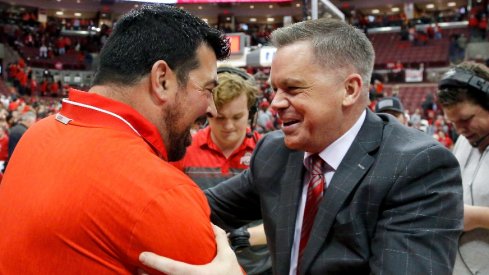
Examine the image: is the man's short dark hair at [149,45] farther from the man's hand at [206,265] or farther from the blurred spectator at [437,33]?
the blurred spectator at [437,33]

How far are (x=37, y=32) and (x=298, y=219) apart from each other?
1047 inches

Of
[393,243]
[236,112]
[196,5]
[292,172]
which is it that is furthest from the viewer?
[196,5]

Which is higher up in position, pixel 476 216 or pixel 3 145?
pixel 476 216

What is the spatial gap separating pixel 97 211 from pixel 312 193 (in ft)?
2.17

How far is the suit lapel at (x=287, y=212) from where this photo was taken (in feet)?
4.87

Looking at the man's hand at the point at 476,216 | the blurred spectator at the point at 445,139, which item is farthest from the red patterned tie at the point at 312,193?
the blurred spectator at the point at 445,139

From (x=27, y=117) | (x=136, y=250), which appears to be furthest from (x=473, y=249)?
(x=27, y=117)

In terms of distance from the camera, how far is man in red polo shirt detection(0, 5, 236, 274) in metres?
1.02

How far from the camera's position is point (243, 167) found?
2561mm

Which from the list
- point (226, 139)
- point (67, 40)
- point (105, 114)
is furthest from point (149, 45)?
point (67, 40)

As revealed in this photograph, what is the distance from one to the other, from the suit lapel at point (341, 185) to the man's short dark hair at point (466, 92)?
0.87 meters

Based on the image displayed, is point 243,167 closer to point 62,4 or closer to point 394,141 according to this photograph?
point 394,141

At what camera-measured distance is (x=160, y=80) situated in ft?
4.23

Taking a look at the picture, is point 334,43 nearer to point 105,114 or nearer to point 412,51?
point 105,114
